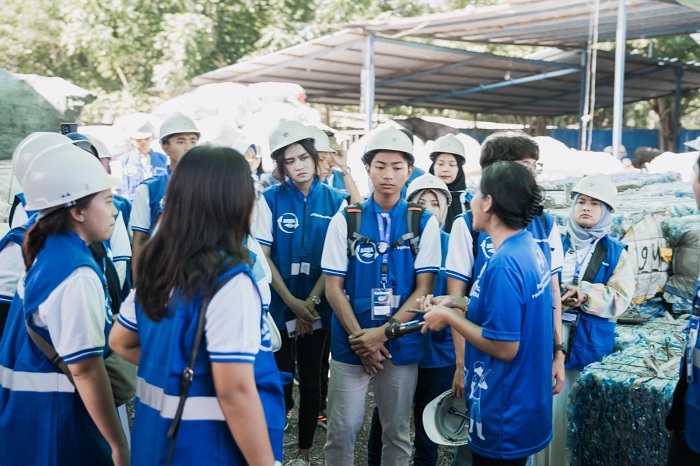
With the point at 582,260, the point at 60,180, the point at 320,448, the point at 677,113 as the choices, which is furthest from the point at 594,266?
the point at 677,113

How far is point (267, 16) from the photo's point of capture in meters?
18.2

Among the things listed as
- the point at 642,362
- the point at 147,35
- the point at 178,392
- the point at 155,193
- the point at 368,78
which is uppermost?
the point at 147,35

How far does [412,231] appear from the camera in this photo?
125 inches

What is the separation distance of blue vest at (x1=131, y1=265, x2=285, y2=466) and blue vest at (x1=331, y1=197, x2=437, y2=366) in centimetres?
133

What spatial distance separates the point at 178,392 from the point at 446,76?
16.1 meters

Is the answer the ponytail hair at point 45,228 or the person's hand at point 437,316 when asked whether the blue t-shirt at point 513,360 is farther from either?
the ponytail hair at point 45,228

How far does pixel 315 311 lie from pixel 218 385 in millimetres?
1975

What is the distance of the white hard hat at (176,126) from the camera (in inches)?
167

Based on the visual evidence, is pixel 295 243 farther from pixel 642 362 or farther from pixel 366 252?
pixel 642 362

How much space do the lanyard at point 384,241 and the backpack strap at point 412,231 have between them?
0.04 meters

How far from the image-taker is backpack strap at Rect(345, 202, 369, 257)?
316 centimetres

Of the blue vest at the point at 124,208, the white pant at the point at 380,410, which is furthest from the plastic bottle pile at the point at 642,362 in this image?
the blue vest at the point at 124,208

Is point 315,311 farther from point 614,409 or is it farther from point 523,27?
point 523,27

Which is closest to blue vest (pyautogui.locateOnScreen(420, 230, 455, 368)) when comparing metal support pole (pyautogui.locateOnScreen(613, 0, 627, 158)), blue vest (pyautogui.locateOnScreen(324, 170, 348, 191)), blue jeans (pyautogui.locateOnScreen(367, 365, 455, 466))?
blue jeans (pyautogui.locateOnScreen(367, 365, 455, 466))
